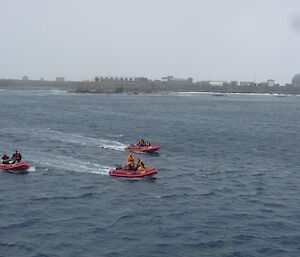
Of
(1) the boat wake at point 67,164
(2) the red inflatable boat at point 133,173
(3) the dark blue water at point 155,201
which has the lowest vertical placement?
(3) the dark blue water at point 155,201

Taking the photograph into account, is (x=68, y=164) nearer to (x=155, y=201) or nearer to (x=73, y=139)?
(x=155, y=201)

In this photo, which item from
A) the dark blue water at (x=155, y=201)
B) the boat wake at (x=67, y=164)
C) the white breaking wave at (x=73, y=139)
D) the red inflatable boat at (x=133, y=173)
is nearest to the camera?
the dark blue water at (x=155, y=201)

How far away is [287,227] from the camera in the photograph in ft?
127

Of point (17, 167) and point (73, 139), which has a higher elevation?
point (17, 167)

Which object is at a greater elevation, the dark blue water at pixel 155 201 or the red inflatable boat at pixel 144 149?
the red inflatable boat at pixel 144 149

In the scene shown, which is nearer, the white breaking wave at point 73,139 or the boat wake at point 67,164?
the boat wake at point 67,164

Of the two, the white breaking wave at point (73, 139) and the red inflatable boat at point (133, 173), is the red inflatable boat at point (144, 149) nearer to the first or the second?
the white breaking wave at point (73, 139)

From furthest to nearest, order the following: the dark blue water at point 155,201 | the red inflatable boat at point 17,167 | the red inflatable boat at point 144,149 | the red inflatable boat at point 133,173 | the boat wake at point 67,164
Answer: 1. the red inflatable boat at point 144,149
2. the boat wake at point 67,164
3. the red inflatable boat at point 17,167
4. the red inflatable boat at point 133,173
5. the dark blue water at point 155,201

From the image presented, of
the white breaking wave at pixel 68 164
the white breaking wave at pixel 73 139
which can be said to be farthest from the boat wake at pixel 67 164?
the white breaking wave at pixel 73 139

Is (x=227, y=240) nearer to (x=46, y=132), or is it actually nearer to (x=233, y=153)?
(x=233, y=153)

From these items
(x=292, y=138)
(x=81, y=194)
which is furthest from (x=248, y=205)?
(x=292, y=138)

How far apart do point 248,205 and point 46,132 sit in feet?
179

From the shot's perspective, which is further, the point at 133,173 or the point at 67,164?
the point at 67,164

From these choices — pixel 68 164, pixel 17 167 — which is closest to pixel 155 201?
pixel 68 164
